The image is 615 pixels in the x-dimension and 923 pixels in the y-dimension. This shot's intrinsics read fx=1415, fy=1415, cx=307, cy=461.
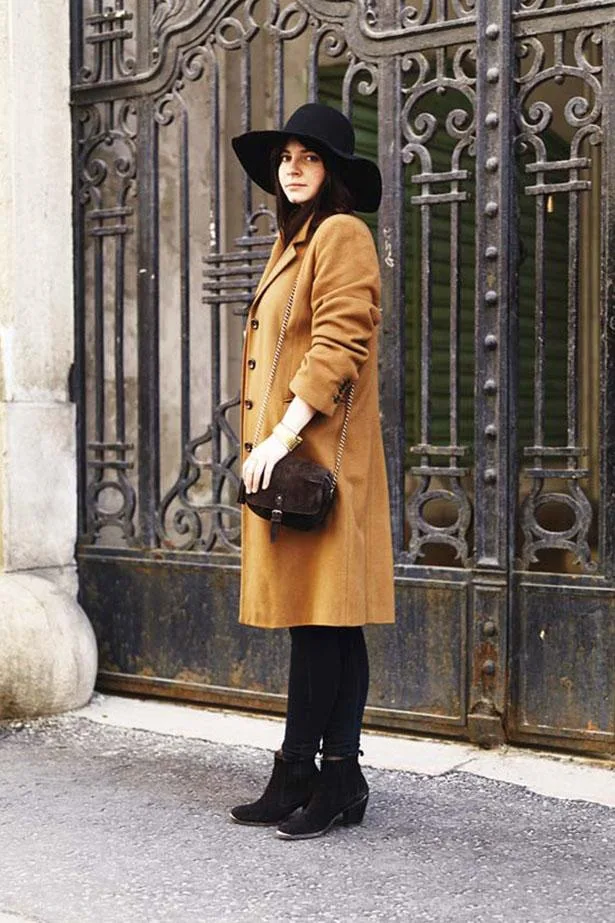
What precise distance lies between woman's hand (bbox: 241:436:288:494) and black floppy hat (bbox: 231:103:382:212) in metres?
0.78

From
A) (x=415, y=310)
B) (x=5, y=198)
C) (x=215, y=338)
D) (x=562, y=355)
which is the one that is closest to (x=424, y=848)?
(x=215, y=338)

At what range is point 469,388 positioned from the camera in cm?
845

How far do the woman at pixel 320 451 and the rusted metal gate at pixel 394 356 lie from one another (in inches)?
37.5

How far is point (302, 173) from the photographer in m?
4.02

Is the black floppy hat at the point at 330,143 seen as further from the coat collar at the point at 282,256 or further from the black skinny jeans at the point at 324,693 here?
the black skinny jeans at the point at 324,693

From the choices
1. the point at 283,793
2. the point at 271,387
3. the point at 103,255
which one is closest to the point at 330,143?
the point at 271,387

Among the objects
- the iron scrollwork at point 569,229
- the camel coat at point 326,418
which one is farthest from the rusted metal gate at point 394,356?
the camel coat at point 326,418

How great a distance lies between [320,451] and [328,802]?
3.27 feet

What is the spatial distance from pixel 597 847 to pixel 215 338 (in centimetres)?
260

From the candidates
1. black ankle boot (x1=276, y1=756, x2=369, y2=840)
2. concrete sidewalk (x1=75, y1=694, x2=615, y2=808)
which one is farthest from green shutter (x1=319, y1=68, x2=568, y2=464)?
black ankle boot (x1=276, y1=756, x2=369, y2=840)

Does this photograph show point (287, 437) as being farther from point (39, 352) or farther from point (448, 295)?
point (448, 295)

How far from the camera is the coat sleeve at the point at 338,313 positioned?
3.78 meters

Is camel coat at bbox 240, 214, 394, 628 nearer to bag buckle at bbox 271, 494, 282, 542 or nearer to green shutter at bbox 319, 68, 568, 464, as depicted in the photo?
bag buckle at bbox 271, 494, 282, 542

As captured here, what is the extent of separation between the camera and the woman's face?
4.01 meters
